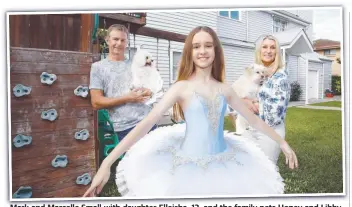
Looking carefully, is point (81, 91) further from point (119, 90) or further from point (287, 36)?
point (287, 36)

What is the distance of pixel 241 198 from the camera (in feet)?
9.46

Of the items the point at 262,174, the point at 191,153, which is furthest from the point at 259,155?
the point at 191,153

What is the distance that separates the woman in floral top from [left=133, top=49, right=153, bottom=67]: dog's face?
39.8 inches

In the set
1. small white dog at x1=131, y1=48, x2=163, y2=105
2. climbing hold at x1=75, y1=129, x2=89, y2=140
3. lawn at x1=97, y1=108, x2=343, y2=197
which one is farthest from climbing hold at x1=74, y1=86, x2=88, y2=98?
lawn at x1=97, y1=108, x2=343, y2=197

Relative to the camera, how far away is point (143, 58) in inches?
119

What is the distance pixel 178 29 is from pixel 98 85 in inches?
35.2

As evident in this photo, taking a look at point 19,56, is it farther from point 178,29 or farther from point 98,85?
point 178,29

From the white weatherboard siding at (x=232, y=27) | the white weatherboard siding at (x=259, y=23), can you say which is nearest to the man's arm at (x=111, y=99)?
the white weatherboard siding at (x=232, y=27)

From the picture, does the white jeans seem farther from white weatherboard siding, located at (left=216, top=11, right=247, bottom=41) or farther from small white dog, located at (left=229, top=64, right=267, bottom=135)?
white weatherboard siding, located at (left=216, top=11, right=247, bottom=41)

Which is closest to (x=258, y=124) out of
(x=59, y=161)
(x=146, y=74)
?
(x=146, y=74)

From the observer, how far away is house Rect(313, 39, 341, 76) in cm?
307

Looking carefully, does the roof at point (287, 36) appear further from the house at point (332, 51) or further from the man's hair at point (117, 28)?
the man's hair at point (117, 28)

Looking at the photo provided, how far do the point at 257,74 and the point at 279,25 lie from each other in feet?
1.58

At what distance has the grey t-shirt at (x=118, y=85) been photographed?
297 centimetres
